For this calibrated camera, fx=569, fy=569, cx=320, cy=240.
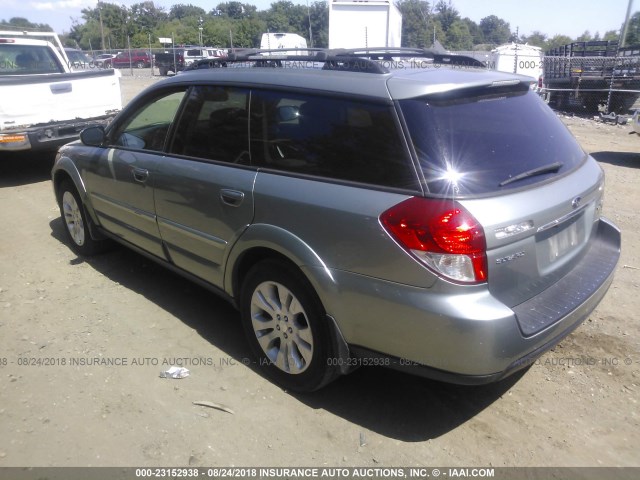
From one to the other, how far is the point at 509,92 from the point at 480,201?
0.97 m

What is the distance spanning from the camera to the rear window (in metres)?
A: 2.62

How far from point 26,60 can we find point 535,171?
31.1 ft

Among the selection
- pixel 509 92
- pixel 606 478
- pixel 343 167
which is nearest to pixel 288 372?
pixel 343 167

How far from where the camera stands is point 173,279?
5.00 m

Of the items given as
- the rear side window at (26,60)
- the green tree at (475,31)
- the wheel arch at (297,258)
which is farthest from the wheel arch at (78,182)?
the green tree at (475,31)

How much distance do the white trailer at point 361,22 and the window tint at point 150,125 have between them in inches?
656

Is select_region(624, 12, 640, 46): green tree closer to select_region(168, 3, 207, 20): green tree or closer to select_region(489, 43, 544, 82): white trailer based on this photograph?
select_region(489, 43, 544, 82): white trailer

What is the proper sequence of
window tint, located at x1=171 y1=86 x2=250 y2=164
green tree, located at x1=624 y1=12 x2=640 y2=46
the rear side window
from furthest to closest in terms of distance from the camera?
green tree, located at x1=624 y1=12 x2=640 y2=46 < the rear side window < window tint, located at x1=171 y1=86 x2=250 y2=164

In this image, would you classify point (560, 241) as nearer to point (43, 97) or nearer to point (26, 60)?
point (43, 97)

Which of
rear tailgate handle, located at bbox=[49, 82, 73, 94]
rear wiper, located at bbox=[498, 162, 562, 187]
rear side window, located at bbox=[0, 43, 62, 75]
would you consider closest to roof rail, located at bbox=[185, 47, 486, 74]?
rear wiper, located at bbox=[498, 162, 562, 187]

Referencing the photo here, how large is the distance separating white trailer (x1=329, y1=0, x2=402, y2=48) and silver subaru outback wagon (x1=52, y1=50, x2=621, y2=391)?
1763 centimetres

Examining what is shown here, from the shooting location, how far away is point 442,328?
2.53m

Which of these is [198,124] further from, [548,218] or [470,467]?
[470,467]

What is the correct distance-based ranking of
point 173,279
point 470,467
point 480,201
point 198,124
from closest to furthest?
1. point 480,201
2. point 470,467
3. point 198,124
4. point 173,279
